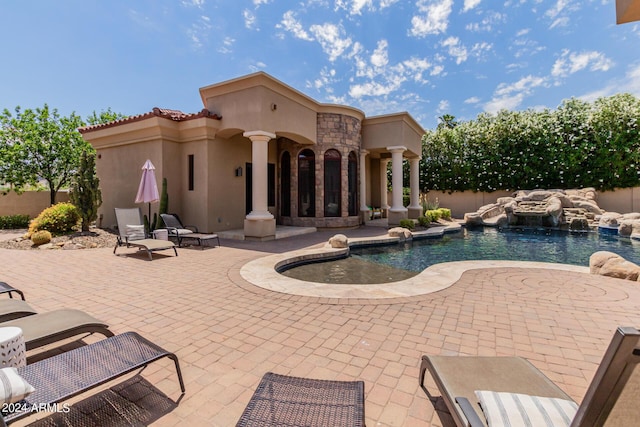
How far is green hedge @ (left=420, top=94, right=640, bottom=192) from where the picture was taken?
18250 mm

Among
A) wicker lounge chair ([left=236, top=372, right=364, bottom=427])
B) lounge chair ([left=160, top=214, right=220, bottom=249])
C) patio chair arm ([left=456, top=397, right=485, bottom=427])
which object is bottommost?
wicker lounge chair ([left=236, top=372, right=364, bottom=427])

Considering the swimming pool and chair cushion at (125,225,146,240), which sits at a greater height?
chair cushion at (125,225,146,240)

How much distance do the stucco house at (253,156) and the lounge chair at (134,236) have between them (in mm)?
1885

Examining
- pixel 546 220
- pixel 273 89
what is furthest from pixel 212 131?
pixel 546 220

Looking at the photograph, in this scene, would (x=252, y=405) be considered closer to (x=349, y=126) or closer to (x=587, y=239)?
(x=349, y=126)

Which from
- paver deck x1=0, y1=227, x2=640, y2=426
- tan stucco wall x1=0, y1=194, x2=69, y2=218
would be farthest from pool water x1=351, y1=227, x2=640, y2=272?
tan stucco wall x1=0, y1=194, x2=69, y2=218

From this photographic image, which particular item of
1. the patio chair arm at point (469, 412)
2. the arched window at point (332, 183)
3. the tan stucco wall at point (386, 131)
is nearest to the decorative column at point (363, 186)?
the tan stucco wall at point (386, 131)

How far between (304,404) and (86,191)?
1180cm

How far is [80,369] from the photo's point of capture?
2.07 meters

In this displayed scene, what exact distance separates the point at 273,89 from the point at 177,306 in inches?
339

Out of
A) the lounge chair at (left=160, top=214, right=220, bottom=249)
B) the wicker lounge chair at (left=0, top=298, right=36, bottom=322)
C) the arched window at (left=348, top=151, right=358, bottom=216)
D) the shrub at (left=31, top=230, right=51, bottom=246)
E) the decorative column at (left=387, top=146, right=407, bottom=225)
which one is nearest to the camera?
the wicker lounge chair at (left=0, top=298, right=36, bottom=322)

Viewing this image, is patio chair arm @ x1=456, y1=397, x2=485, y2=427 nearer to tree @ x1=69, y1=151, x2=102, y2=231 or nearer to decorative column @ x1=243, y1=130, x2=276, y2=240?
decorative column @ x1=243, y1=130, x2=276, y2=240

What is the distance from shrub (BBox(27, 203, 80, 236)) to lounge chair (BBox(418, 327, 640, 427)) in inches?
493

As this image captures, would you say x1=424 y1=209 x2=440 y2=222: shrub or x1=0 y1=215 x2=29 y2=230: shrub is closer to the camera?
x1=0 y1=215 x2=29 y2=230: shrub
